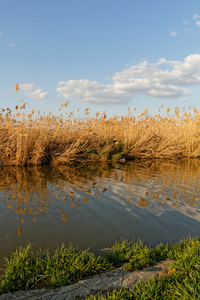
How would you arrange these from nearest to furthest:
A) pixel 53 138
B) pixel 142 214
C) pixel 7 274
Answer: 1. pixel 7 274
2. pixel 142 214
3. pixel 53 138

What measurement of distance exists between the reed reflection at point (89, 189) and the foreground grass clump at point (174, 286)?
6.46 feet

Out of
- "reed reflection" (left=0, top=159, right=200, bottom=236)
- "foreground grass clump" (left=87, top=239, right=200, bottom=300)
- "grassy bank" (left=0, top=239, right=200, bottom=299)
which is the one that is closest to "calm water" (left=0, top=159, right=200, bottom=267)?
"reed reflection" (left=0, top=159, right=200, bottom=236)

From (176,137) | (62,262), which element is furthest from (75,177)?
(176,137)

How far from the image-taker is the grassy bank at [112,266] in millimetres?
2295

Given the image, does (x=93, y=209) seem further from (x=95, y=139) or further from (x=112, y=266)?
(x=95, y=139)

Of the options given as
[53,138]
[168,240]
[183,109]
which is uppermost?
[183,109]

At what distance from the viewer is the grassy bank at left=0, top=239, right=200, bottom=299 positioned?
7.53 feet

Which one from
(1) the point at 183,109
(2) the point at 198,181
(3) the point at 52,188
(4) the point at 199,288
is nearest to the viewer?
(4) the point at 199,288

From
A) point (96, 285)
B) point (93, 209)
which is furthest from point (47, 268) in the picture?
point (93, 209)

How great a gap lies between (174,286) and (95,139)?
31.9 ft

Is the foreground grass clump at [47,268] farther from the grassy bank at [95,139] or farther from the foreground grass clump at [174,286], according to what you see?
the grassy bank at [95,139]

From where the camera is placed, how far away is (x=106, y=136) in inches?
473

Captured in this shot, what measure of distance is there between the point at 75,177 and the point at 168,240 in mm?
4385

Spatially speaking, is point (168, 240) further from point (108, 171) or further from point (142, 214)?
point (108, 171)
